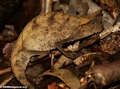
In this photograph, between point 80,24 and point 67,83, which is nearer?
point 67,83

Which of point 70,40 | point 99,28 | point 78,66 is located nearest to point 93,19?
point 99,28

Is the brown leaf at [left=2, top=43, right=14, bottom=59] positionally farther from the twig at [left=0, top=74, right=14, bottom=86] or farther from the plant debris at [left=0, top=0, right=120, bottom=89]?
the twig at [left=0, top=74, right=14, bottom=86]

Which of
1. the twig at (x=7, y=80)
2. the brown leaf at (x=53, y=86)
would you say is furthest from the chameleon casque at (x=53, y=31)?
the brown leaf at (x=53, y=86)

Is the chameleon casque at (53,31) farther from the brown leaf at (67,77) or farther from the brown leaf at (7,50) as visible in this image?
the brown leaf at (7,50)

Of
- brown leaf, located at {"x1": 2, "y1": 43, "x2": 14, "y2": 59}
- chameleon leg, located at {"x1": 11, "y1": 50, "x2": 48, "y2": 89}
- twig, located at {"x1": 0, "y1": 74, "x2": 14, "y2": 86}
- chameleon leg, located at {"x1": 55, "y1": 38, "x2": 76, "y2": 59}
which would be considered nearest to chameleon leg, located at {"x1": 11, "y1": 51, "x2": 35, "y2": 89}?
chameleon leg, located at {"x1": 11, "y1": 50, "x2": 48, "y2": 89}

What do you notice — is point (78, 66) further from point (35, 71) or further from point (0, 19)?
point (0, 19)

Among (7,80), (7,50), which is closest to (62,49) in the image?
(7,80)
